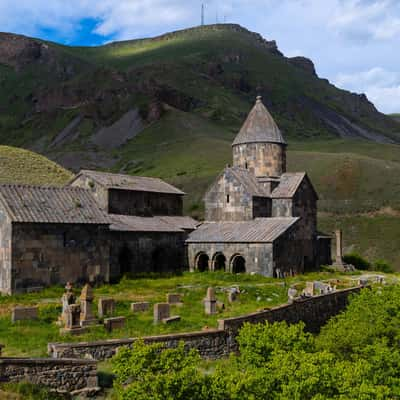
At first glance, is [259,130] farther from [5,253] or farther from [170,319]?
[170,319]

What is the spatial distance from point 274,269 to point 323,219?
2872cm

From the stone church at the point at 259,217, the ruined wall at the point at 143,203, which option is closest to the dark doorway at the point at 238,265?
the stone church at the point at 259,217

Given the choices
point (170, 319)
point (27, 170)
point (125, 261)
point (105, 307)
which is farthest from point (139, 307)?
point (27, 170)

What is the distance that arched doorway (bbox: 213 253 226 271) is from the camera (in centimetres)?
3383

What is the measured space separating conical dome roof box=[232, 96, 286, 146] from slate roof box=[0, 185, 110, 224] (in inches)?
491

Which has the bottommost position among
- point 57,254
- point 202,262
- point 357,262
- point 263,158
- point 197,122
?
point 357,262

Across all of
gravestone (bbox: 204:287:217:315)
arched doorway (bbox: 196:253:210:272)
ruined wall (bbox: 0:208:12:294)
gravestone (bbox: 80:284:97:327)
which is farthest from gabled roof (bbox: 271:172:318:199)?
gravestone (bbox: 80:284:97:327)

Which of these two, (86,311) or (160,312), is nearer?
(86,311)

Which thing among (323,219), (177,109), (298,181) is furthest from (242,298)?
(177,109)

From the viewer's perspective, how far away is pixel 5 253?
80.9 feet

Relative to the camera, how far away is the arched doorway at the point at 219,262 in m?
33.8

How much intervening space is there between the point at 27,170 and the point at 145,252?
75.2ft

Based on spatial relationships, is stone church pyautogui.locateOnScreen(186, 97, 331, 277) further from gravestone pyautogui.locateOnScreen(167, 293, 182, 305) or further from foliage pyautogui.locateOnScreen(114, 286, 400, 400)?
foliage pyautogui.locateOnScreen(114, 286, 400, 400)

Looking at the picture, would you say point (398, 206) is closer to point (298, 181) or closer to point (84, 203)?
point (298, 181)
